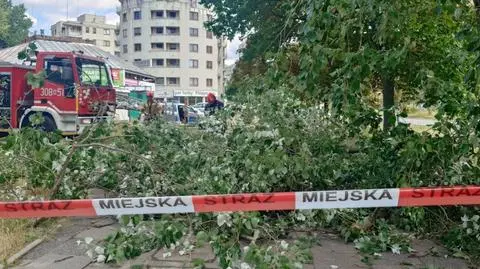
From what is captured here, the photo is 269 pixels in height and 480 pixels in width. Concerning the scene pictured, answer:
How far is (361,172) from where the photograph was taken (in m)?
5.58

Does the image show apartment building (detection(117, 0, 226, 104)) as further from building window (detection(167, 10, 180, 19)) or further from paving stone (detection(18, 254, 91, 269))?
paving stone (detection(18, 254, 91, 269))

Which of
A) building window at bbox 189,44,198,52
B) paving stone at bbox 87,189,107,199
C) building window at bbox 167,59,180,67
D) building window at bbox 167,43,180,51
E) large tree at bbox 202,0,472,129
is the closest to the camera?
large tree at bbox 202,0,472,129

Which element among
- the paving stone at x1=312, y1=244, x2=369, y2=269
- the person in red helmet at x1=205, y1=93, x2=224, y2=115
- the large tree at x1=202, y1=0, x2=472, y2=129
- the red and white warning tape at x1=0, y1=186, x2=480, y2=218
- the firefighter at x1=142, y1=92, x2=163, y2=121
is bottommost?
the paving stone at x1=312, y1=244, x2=369, y2=269

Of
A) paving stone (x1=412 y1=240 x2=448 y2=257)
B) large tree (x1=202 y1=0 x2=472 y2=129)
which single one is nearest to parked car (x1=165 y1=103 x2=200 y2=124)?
large tree (x1=202 y1=0 x2=472 y2=129)

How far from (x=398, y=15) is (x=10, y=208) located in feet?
12.6

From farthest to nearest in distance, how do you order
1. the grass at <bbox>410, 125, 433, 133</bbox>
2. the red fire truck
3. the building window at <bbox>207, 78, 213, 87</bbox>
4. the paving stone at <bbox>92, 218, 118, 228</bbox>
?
the building window at <bbox>207, 78, 213, 87</bbox>
the red fire truck
the paving stone at <bbox>92, 218, 118, 228</bbox>
the grass at <bbox>410, 125, 433, 133</bbox>

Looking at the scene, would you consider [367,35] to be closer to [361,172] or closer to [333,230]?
[361,172]

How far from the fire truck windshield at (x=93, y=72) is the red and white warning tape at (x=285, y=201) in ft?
35.1

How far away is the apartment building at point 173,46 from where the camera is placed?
65.5 meters

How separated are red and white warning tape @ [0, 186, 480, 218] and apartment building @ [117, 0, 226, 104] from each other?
61126mm

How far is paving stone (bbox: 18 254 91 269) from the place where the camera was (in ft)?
13.5

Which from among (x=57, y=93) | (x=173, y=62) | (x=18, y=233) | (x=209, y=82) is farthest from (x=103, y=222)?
(x=209, y=82)

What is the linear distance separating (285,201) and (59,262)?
2256 mm

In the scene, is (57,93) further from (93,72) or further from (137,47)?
(137,47)
